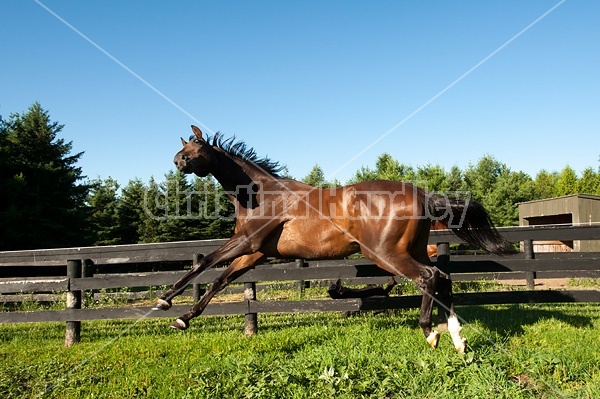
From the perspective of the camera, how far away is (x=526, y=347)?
16.3 ft

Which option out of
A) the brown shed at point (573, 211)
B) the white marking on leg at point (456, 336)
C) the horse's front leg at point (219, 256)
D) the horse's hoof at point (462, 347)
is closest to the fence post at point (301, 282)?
the horse's front leg at point (219, 256)

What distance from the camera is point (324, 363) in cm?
436

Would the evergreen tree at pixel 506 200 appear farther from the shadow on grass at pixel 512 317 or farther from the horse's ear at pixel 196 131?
the horse's ear at pixel 196 131

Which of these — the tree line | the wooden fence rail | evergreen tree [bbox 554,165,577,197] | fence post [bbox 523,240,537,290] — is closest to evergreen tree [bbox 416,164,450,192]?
the tree line

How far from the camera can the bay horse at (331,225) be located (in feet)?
17.2

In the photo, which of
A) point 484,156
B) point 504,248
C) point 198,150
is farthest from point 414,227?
point 484,156

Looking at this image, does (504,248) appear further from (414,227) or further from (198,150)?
(198,150)

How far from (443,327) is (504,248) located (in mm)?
1383

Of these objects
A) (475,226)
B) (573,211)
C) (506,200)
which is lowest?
(475,226)

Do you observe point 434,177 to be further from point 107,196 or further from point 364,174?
point 107,196

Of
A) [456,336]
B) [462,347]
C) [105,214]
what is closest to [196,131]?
[456,336]

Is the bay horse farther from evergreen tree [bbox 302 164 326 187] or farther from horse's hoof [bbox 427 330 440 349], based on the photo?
evergreen tree [bbox 302 164 326 187]

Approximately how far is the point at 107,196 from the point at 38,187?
38.5ft

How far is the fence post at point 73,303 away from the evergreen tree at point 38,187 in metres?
17.0
